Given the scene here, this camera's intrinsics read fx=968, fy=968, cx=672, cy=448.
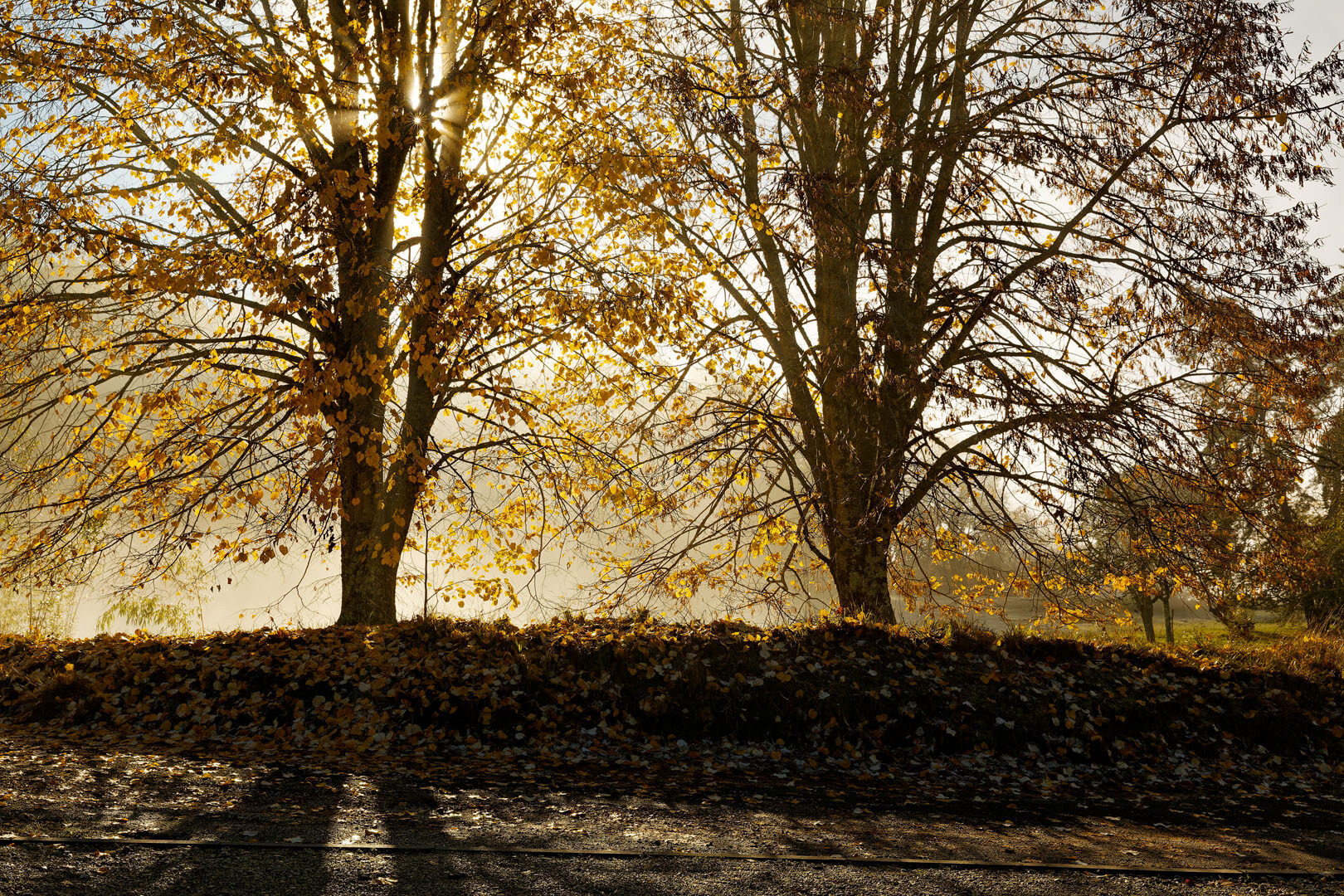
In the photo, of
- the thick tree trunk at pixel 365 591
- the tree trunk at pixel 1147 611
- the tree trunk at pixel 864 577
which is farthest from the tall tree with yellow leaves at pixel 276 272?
the tree trunk at pixel 1147 611

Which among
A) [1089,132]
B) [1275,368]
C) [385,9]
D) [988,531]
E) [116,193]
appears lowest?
[988,531]

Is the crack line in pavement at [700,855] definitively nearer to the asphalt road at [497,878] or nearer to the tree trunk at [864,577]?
the asphalt road at [497,878]

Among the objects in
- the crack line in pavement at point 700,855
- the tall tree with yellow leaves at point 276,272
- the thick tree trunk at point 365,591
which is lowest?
the crack line in pavement at point 700,855

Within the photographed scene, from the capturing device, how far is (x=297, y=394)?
29.1 feet

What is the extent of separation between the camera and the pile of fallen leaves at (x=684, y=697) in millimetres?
8055

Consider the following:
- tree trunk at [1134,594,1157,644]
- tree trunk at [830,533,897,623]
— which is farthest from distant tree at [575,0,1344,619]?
tree trunk at [1134,594,1157,644]

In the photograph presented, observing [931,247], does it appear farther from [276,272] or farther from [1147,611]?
[1147,611]

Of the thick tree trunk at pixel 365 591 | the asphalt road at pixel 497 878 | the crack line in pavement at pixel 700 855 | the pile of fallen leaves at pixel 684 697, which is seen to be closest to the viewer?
the asphalt road at pixel 497 878

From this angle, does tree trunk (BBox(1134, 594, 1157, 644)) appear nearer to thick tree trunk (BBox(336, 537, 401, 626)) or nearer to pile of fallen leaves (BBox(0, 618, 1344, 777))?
pile of fallen leaves (BBox(0, 618, 1344, 777))

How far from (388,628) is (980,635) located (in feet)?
18.8

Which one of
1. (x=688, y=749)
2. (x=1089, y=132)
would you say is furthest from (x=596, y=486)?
(x=1089, y=132)

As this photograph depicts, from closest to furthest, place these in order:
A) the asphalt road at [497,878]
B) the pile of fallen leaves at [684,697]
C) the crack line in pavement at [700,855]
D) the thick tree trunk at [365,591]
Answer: the asphalt road at [497,878], the crack line in pavement at [700,855], the pile of fallen leaves at [684,697], the thick tree trunk at [365,591]

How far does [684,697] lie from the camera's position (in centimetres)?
840

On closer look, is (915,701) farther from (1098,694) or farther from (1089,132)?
(1089,132)
